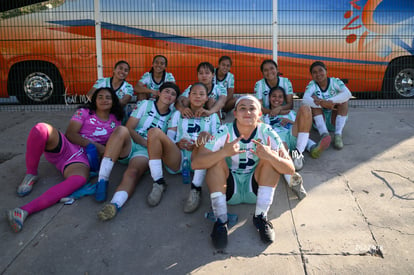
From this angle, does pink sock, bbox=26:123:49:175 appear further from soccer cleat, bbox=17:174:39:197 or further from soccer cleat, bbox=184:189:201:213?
soccer cleat, bbox=184:189:201:213

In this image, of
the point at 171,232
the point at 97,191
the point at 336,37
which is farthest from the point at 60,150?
the point at 336,37

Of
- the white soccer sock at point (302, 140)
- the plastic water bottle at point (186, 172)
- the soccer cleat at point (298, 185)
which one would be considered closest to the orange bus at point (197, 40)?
the white soccer sock at point (302, 140)

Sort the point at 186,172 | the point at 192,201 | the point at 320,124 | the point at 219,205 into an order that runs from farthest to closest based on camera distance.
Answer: the point at 320,124, the point at 186,172, the point at 192,201, the point at 219,205

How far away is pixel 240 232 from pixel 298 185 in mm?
742

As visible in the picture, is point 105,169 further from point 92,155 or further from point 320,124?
point 320,124

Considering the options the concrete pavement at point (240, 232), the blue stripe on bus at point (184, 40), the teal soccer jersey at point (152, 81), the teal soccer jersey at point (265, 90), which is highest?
the blue stripe on bus at point (184, 40)

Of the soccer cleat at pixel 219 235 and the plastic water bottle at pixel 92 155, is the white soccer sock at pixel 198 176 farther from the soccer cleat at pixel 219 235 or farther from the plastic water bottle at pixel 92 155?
the plastic water bottle at pixel 92 155

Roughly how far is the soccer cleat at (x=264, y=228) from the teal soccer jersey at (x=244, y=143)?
0.41m

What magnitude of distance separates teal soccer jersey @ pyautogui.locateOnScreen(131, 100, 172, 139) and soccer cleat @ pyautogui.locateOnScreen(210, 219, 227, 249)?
4.89 feet

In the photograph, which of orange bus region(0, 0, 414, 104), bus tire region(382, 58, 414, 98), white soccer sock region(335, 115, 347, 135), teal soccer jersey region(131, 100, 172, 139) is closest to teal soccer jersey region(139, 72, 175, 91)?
orange bus region(0, 0, 414, 104)

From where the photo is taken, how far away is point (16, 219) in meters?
2.84

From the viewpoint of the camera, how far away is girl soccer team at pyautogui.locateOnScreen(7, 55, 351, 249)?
9.02ft

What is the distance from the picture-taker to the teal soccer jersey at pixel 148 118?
12.6 ft

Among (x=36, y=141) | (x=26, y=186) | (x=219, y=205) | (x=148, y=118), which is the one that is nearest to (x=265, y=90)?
(x=148, y=118)
